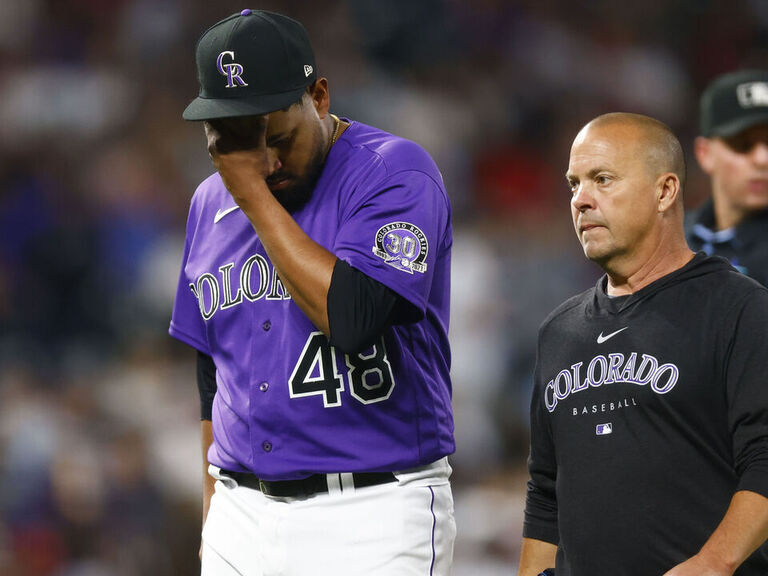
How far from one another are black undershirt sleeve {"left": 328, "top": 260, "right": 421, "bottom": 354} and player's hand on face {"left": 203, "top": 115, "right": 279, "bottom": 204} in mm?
270

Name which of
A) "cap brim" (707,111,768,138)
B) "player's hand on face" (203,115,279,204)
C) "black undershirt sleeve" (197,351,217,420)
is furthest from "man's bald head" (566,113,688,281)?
"cap brim" (707,111,768,138)

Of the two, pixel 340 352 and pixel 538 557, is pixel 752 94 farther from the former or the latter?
pixel 340 352

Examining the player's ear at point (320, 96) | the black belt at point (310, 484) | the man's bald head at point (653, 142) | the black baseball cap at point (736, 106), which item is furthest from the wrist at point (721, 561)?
the black baseball cap at point (736, 106)

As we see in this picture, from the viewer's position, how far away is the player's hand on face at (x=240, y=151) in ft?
7.89

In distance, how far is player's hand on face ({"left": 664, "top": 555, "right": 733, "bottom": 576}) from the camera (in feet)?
6.92

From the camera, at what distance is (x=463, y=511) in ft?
19.9

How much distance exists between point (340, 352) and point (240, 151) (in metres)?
0.49

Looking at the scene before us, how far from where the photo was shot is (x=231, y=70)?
8.04ft

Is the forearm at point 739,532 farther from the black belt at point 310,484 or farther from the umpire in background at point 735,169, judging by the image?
the umpire in background at point 735,169

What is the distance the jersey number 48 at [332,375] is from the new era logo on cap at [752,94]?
231 centimetres

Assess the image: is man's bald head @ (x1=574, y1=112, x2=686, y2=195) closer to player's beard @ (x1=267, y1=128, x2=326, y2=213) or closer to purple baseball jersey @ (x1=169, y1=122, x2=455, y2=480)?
purple baseball jersey @ (x1=169, y1=122, x2=455, y2=480)

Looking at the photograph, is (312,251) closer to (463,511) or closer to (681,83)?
(463,511)

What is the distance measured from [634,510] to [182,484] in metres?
3.95

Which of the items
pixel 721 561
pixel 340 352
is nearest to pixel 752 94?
pixel 340 352
